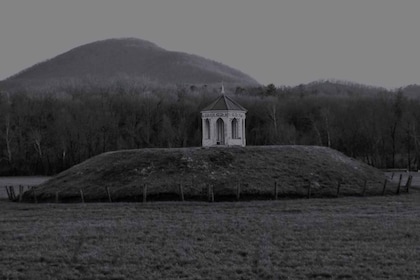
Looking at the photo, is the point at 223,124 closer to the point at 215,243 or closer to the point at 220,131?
the point at 220,131

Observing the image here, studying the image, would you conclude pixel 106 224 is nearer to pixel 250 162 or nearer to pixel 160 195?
pixel 160 195

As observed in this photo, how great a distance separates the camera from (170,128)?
298 ft

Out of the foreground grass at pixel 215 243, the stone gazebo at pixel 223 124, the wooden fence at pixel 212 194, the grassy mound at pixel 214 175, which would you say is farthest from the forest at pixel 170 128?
the foreground grass at pixel 215 243

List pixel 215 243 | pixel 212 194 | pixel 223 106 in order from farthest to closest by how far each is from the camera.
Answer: pixel 223 106 → pixel 212 194 → pixel 215 243

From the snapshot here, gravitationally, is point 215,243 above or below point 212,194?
above

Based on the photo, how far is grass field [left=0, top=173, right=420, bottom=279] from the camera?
60.6ft

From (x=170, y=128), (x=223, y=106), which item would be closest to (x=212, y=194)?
(x=223, y=106)

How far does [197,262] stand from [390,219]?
1220cm

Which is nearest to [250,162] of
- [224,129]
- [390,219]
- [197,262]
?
[224,129]

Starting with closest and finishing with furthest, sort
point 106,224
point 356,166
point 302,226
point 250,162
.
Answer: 1. point 302,226
2. point 106,224
3. point 250,162
4. point 356,166

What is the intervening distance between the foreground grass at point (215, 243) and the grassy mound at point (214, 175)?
20.8 ft

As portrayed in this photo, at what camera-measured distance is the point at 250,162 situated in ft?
152

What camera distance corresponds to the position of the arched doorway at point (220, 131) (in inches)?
2060

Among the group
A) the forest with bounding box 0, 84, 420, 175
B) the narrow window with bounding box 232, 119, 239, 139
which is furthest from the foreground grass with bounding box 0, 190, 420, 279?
the forest with bounding box 0, 84, 420, 175
